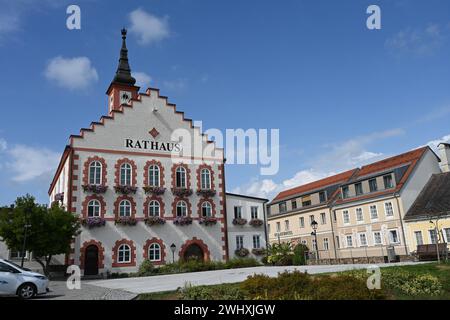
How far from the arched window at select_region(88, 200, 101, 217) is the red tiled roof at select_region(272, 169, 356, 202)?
31172mm

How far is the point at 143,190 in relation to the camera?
113 feet

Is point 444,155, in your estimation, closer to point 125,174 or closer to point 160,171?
point 160,171

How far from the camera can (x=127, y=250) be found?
32469mm

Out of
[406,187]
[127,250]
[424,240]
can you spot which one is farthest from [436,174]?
[127,250]

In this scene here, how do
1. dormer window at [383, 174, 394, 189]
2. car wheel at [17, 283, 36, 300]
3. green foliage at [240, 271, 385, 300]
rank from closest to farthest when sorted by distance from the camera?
green foliage at [240, 271, 385, 300] < car wheel at [17, 283, 36, 300] < dormer window at [383, 174, 394, 189]

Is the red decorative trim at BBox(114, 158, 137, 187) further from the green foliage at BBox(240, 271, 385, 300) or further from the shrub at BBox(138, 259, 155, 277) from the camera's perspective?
the green foliage at BBox(240, 271, 385, 300)

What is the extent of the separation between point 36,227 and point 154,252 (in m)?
10.0

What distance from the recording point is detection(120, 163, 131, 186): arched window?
111ft

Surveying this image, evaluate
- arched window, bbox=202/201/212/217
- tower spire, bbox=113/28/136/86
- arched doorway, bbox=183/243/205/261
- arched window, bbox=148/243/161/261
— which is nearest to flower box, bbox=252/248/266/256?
arched doorway, bbox=183/243/205/261

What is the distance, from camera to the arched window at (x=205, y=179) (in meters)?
37.5

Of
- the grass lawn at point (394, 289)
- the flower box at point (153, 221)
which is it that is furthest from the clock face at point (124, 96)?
the grass lawn at point (394, 289)

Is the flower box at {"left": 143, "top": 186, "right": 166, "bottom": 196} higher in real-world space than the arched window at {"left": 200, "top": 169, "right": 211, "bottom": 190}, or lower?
lower

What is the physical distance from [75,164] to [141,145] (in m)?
5.82
